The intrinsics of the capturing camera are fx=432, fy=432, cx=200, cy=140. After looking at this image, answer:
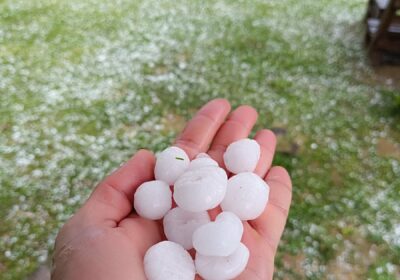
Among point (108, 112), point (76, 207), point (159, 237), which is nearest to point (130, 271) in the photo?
point (159, 237)

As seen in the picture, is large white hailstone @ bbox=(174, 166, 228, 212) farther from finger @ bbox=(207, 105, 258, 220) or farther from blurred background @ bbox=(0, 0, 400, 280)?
blurred background @ bbox=(0, 0, 400, 280)

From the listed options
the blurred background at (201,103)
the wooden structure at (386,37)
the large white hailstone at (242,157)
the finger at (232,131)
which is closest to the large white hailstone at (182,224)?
the large white hailstone at (242,157)

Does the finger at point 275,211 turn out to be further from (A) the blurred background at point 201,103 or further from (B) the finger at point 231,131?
(A) the blurred background at point 201,103

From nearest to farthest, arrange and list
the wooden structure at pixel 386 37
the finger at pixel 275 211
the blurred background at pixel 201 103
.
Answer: the finger at pixel 275 211, the blurred background at pixel 201 103, the wooden structure at pixel 386 37

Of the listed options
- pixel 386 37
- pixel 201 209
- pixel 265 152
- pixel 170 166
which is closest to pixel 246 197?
pixel 201 209

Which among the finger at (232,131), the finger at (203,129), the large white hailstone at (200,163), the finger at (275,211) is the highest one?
the large white hailstone at (200,163)

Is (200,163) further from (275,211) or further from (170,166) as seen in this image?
(275,211)
